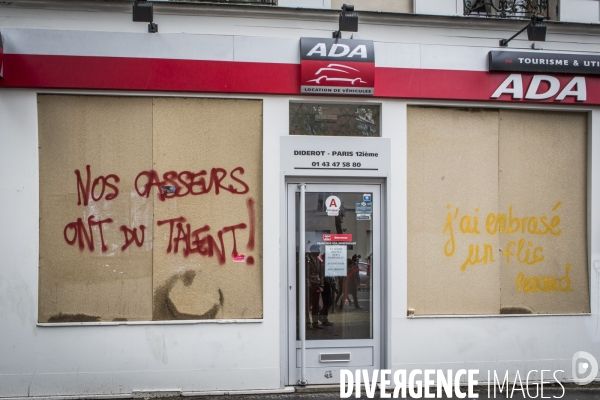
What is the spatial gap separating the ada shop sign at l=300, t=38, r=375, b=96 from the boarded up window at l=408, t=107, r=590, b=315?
0.81m

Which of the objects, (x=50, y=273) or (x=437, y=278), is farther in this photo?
(x=437, y=278)

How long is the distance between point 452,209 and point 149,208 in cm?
Answer: 372

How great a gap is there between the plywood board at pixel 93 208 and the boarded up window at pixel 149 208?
1cm

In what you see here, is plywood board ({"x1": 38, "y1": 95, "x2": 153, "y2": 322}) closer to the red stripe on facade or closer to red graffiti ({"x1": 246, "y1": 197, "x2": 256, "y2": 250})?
the red stripe on facade

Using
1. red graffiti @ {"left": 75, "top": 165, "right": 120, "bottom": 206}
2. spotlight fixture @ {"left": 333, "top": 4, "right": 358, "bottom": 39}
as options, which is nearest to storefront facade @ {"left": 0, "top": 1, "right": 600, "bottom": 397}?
red graffiti @ {"left": 75, "top": 165, "right": 120, "bottom": 206}

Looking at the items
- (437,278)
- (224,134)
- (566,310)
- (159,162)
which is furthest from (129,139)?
(566,310)

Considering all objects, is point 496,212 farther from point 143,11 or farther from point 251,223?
point 143,11

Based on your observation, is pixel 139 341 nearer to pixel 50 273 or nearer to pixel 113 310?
pixel 113 310

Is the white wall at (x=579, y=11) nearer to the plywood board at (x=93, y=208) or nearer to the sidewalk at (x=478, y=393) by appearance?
the sidewalk at (x=478, y=393)

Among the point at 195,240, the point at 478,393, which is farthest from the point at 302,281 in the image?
the point at 478,393

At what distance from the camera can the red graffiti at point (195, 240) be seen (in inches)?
279

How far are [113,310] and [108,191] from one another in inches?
54.4

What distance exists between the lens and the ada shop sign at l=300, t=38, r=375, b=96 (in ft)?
23.4

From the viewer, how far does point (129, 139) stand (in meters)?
7.06
